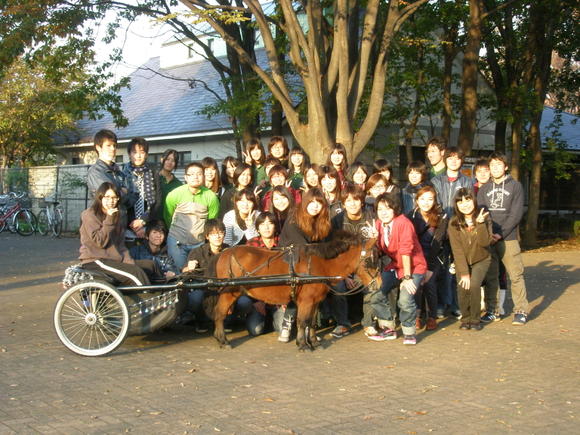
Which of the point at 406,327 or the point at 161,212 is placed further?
the point at 161,212

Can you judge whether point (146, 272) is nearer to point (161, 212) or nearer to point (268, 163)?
point (161, 212)

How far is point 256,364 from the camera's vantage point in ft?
23.7

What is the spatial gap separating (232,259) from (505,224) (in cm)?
362

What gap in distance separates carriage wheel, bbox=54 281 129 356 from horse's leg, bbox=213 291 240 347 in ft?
3.38

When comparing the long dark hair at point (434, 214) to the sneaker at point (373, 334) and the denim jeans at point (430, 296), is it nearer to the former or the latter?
the denim jeans at point (430, 296)

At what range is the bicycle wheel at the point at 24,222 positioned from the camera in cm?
2491

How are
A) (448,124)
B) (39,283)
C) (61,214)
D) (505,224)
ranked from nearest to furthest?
(505,224) < (39,283) < (448,124) < (61,214)

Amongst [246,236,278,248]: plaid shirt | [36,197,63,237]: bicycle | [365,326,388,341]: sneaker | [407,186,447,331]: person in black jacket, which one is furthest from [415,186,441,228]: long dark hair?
[36,197,63,237]: bicycle

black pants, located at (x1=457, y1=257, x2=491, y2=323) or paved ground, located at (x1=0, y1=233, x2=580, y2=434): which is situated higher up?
black pants, located at (x1=457, y1=257, x2=491, y2=323)

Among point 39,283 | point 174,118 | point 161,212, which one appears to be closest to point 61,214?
point 174,118

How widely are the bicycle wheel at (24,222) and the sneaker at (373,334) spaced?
62.1ft

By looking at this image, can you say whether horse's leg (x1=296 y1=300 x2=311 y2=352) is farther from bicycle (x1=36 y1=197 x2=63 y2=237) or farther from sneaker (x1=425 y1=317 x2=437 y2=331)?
bicycle (x1=36 y1=197 x2=63 y2=237)

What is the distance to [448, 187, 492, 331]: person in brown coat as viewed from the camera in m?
8.89

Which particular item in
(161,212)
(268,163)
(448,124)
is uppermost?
(448,124)
